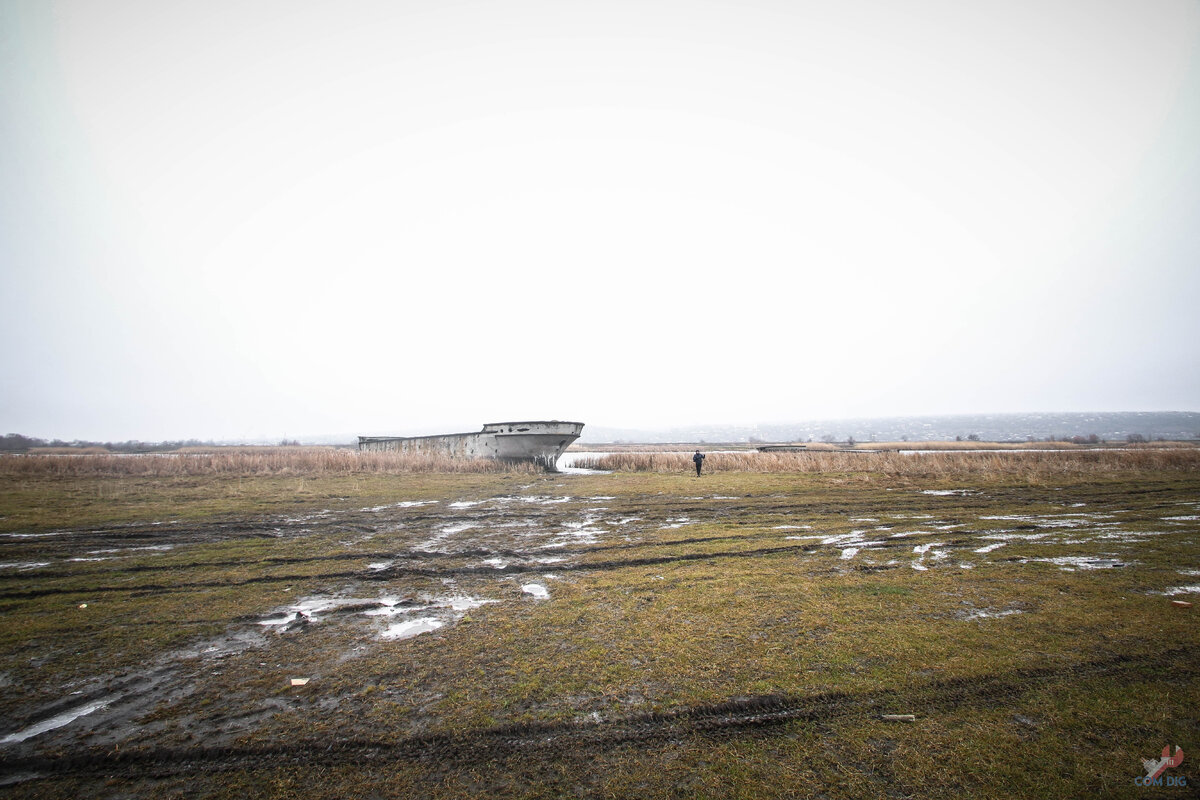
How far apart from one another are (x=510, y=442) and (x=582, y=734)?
28.6 meters

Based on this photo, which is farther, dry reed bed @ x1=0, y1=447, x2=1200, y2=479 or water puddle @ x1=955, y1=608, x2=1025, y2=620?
dry reed bed @ x1=0, y1=447, x2=1200, y2=479

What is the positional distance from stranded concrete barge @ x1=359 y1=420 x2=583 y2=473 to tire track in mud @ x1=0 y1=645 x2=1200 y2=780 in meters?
26.4

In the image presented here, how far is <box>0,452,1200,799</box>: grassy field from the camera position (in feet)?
8.05

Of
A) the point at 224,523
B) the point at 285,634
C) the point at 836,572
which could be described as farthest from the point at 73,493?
the point at 836,572

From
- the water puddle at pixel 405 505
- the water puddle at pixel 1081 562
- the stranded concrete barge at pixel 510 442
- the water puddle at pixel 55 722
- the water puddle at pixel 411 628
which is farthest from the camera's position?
the stranded concrete barge at pixel 510 442

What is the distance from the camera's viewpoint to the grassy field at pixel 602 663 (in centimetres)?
245

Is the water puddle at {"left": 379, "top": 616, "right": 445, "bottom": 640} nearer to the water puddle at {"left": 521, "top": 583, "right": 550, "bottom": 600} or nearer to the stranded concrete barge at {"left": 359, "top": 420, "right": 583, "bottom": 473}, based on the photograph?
the water puddle at {"left": 521, "top": 583, "right": 550, "bottom": 600}

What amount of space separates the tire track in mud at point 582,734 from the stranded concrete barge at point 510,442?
26.4 m

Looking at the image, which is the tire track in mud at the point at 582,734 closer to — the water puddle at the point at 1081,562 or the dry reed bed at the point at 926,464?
the water puddle at the point at 1081,562

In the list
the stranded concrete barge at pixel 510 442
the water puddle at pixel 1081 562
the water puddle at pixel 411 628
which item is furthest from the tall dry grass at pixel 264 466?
the water puddle at pixel 1081 562

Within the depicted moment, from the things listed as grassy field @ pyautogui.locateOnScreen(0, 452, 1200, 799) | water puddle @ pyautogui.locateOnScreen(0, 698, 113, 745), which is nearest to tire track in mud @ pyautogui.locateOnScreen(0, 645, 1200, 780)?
grassy field @ pyautogui.locateOnScreen(0, 452, 1200, 799)

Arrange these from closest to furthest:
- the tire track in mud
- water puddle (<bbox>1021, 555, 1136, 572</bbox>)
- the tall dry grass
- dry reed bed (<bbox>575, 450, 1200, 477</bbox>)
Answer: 1. the tire track in mud
2. water puddle (<bbox>1021, 555, 1136, 572</bbox>)
3. dry reed bed (<bbox>575, 450, 1200, 477</bbox>)
4. the tall dry grass

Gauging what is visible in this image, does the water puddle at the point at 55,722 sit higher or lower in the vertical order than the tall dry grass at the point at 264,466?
lower

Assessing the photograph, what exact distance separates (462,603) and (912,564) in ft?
17.8
